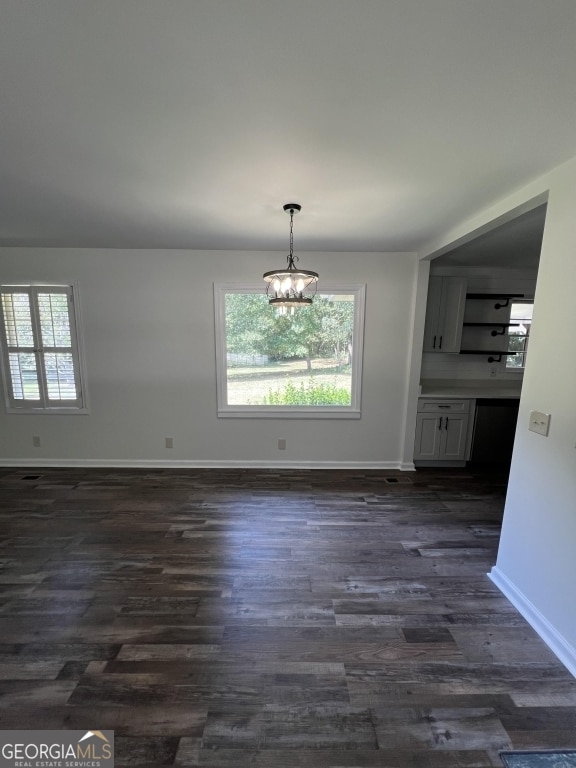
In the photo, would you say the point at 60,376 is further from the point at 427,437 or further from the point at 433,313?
the point at 433,313

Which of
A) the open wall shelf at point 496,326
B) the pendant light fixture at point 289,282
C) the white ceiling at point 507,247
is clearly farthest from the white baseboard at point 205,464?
the white ceiling at point 507,247

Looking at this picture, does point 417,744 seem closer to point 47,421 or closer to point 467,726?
point 467,726

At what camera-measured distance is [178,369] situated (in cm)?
348

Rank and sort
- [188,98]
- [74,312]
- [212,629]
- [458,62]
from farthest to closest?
[74,312] → [212,629] → [188,98] → [458,62]

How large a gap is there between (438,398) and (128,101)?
11.9 ft

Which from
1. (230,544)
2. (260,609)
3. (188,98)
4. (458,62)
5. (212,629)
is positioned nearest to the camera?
(458,62)

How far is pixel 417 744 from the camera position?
118cm

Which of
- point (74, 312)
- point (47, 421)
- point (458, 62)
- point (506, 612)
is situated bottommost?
point (506, 612)

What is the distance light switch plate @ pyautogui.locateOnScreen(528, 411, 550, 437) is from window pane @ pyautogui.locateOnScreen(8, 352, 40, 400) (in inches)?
184

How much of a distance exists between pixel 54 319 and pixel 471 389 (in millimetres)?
5132

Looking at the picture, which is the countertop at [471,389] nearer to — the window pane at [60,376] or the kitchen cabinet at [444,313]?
the kitchen cabinet at [444,313]

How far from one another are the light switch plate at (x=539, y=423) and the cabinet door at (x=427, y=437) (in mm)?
1844

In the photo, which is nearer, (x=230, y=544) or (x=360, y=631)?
(x=360, y=631)

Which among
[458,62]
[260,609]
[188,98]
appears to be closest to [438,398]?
[260,609]
